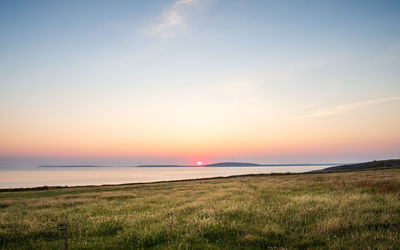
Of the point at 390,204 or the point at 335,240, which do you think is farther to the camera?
the point at 390,204

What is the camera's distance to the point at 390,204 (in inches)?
455

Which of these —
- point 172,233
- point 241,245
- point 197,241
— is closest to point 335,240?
point 241,245

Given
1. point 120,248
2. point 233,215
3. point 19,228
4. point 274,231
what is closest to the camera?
point 120,248

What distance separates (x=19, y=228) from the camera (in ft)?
33.9

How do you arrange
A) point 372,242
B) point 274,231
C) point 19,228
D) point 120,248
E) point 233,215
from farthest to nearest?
point 233,215
point 19,228
point 274,231
point 120,248
point 372,242

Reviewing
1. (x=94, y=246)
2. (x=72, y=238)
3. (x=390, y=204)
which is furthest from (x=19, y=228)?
(x=390, y=204)

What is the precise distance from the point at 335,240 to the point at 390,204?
628 centimetres

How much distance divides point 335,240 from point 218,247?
3.49 metres

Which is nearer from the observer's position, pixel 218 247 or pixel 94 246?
pixel 218 247

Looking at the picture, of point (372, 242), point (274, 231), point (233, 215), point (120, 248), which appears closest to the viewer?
point (372, 242)

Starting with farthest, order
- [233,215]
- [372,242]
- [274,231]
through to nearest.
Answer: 1. [233,215]
2. [274,231]
3. [372,242]

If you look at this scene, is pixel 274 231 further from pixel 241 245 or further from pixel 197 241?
pixel 197 241

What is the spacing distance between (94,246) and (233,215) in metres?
6.07

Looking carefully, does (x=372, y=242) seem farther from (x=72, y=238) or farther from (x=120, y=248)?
(x=72, y=238)
